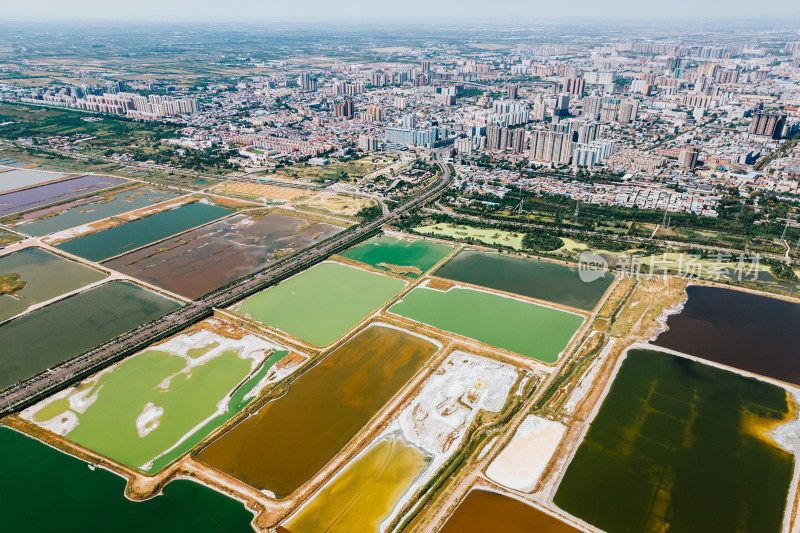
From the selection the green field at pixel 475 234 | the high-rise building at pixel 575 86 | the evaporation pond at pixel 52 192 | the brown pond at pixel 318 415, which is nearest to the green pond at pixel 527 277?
the green field at pixel 475 234

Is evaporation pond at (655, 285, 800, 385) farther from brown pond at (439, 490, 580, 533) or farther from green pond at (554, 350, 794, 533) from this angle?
brown pond at (439, 490, 580, 533)

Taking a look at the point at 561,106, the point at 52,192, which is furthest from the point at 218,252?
the point at 561,106

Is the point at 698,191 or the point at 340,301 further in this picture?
the point at 698,191

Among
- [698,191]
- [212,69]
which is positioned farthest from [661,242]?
[212,69]

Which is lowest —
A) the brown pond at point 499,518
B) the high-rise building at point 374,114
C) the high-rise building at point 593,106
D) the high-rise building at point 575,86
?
the brown pond at point 499,518

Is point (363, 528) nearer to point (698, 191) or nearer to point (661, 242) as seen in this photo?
point (661, 242)

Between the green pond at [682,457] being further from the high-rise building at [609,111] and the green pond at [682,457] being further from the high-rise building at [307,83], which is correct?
the high-rise building at [307,83]

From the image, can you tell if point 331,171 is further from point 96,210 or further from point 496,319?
point 496,319
